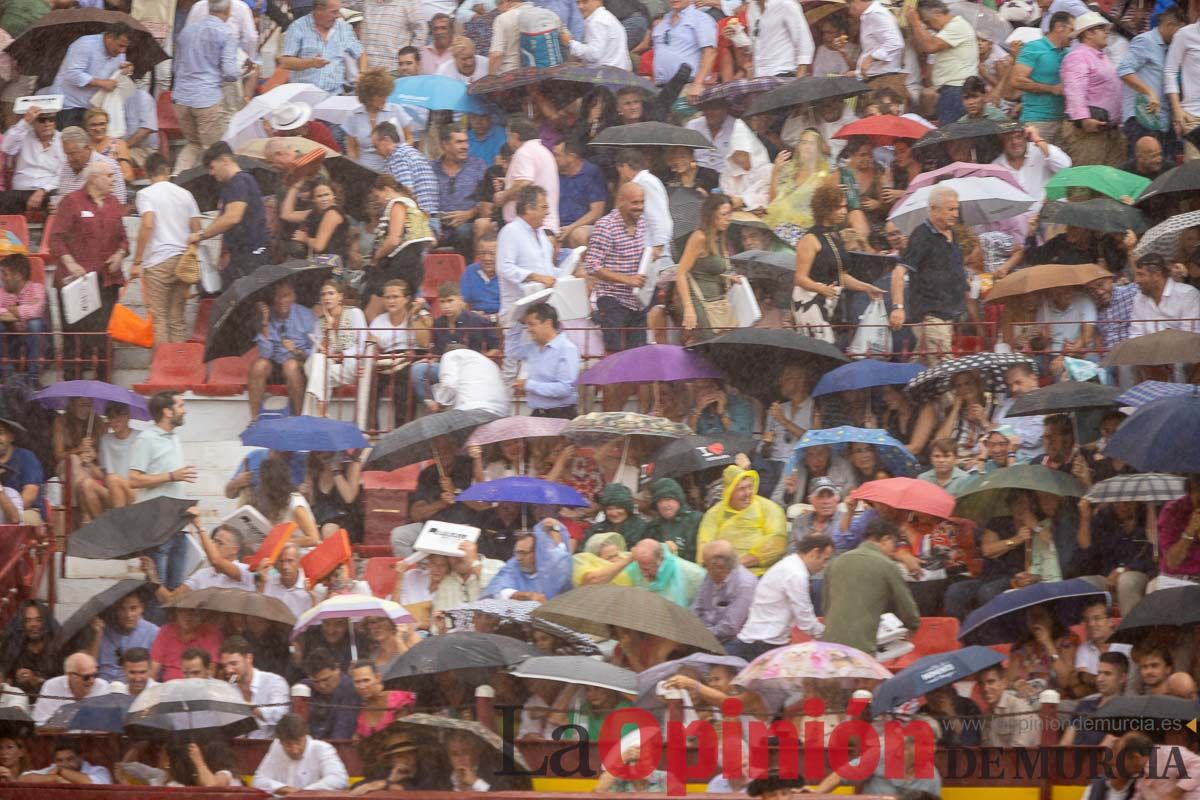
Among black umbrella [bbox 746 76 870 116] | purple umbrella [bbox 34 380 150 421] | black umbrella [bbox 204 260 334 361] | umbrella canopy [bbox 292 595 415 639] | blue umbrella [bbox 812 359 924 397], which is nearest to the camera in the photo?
umbrella canopy [bbox 292 595 415 639]

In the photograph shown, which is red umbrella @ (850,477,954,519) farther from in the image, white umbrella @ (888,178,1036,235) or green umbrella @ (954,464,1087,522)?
white umbrella @ (888,178,1036,235)

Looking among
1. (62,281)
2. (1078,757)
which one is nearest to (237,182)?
(62,281)

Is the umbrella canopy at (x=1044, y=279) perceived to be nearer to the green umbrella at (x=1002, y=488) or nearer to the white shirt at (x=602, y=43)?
the green umbrella at (x=1002, y=488)

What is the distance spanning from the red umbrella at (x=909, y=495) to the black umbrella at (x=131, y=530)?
4.35m

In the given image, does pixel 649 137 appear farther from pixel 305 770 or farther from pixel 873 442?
pixel 305 770

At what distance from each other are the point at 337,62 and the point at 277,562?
7.75m

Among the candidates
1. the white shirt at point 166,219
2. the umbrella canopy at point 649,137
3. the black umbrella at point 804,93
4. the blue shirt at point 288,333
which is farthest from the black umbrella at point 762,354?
the white shirt at point 166,219

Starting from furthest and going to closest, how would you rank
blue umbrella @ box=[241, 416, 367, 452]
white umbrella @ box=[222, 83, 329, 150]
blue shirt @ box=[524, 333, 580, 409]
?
white umbrella @ box=[222, 83, 329, 150] → blue shirt @ box=[524, 333, 580, 409] → blue umbrella @ box=[241, 416, 367, 452]

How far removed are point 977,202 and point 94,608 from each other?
7527mm

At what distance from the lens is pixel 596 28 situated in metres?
24.0

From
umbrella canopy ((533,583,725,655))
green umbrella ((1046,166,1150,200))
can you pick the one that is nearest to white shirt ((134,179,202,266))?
umbrella canopy ((533,583,725,655))

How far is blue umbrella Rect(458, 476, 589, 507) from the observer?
18.0m

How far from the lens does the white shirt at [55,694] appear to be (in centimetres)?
1659

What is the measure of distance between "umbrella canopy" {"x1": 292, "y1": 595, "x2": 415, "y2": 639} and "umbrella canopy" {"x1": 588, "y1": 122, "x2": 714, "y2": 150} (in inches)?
241
